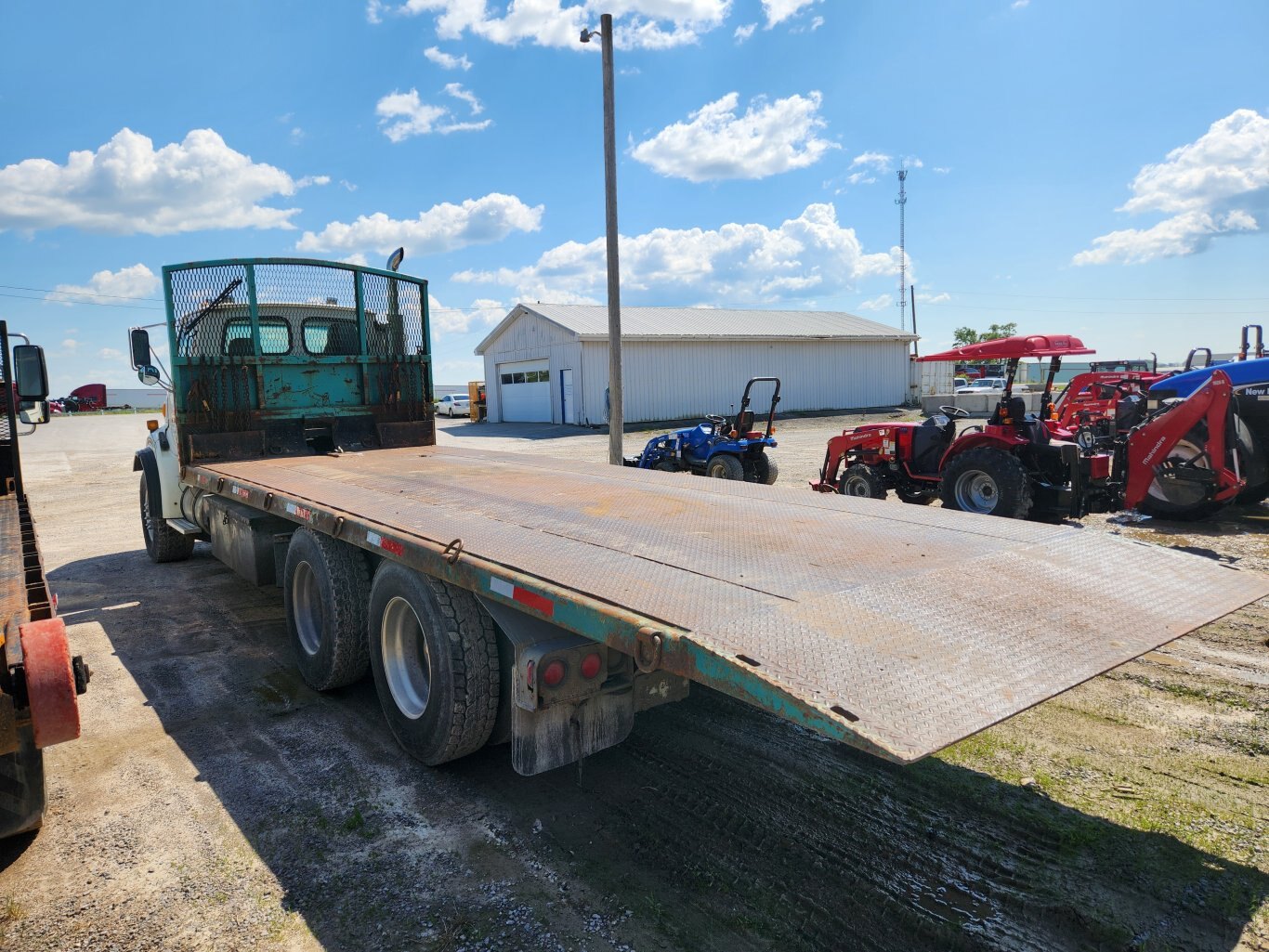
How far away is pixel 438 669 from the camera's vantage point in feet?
11.9

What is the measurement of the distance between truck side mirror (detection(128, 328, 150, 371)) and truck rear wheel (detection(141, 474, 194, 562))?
1.39 m

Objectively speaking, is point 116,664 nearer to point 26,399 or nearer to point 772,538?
point 26,399

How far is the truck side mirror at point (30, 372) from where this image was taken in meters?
5.63

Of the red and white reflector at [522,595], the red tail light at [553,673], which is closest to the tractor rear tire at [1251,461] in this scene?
the red tail light at [553,673]

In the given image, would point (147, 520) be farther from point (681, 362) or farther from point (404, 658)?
point (681, 362)

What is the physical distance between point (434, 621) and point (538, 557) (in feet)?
2.10

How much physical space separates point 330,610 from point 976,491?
7.10 metres

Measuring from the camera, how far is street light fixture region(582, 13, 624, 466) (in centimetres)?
1259

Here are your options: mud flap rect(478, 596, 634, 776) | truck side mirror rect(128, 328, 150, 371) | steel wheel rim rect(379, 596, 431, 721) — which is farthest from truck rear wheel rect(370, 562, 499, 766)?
truck side mirror rect(128, 328, 150, 371)

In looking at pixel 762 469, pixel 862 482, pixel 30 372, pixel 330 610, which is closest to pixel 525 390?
pixel 762 469

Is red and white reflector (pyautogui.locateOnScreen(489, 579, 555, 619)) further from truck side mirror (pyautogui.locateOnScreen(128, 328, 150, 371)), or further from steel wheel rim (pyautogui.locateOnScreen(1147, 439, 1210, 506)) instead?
steel wheel rim (pyautogui.locateOnScreen(1147, 439, 1210, 506))

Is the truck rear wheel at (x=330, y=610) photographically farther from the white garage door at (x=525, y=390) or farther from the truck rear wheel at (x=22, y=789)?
the white garage door at (x=525, y=390)

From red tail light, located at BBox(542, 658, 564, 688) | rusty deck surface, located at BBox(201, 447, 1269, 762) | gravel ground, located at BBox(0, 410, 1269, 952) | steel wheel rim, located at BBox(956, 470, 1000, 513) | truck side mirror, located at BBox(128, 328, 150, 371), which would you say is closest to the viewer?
rusty deck surface, located at BBox(201, 447, 1269, 762)

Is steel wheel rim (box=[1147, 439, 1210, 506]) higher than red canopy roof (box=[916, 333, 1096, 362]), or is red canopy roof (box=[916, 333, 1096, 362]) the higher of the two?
red canopy roof (box=[916, 333, 1096, 362])
